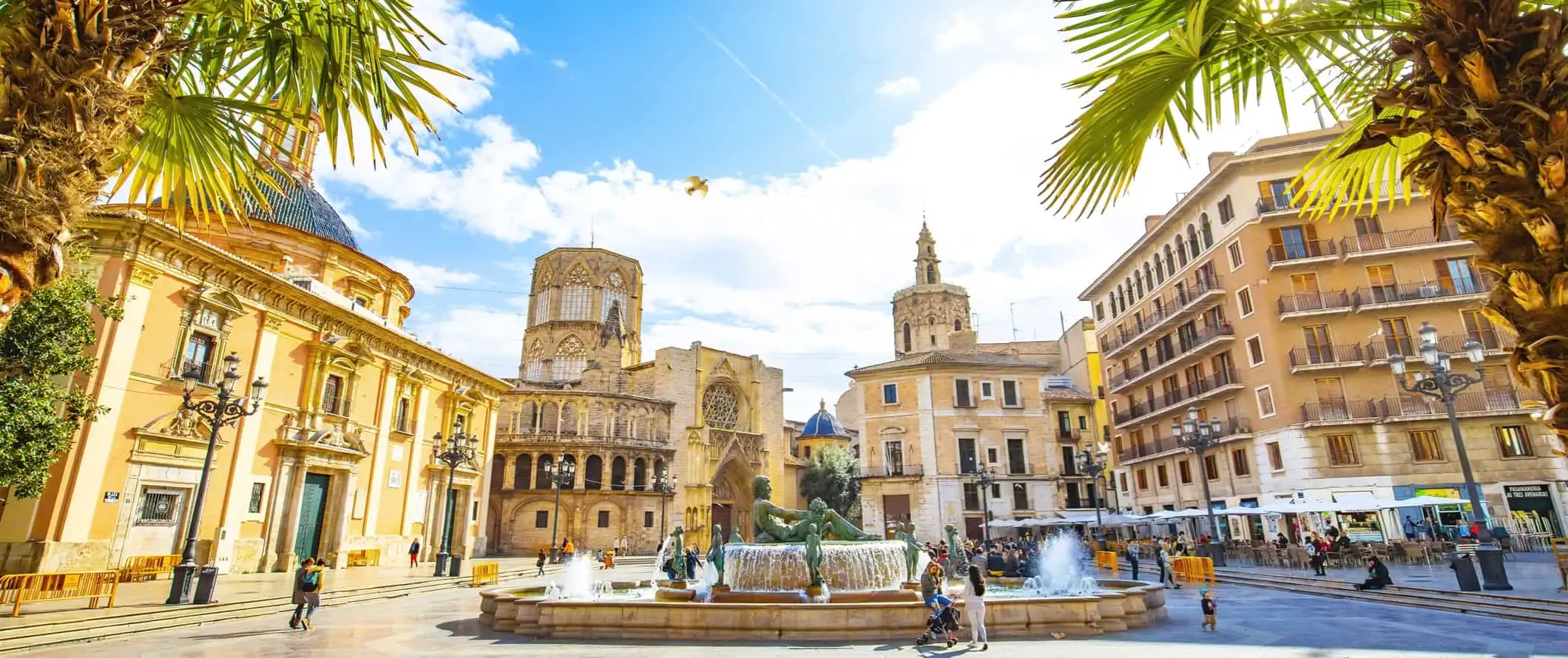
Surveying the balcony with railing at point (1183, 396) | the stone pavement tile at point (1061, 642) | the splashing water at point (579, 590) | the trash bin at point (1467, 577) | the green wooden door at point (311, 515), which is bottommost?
the stone pavement tile at point (1061, 642)

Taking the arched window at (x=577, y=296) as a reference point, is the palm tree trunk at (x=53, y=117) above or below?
below

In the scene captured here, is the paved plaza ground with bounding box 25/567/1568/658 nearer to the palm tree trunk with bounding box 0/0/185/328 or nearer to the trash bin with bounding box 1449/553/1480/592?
the trash bin with bounding box 1449/553/1480/592

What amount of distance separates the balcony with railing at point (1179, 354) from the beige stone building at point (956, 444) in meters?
3.59

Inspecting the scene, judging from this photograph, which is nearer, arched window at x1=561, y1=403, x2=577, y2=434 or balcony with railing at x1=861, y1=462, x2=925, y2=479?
balcony with railing at x1=861, y1=462, x2=925, y2=479

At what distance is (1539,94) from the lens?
6.55ft

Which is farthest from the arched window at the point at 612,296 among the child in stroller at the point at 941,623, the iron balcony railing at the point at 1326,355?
the child in stroller at the point at 941,623

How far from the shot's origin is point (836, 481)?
49.2 meters

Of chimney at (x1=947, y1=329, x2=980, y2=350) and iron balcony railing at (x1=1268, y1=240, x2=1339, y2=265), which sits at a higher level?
chimney at (x1=947, y1=329, x2=980, y2=350)

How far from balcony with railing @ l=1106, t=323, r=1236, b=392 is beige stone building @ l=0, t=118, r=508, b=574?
28.4m

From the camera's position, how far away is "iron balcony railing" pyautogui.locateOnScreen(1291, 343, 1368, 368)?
2423 cm

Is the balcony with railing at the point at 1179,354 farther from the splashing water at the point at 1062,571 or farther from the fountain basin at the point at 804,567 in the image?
the fountain basin at the point at 804,567

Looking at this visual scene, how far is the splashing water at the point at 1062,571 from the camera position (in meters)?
11.6

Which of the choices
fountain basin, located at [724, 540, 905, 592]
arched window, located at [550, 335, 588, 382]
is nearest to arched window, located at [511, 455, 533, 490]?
arched window, located at [550, 335, 588, 382]

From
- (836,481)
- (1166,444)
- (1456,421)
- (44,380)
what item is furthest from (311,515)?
(836,481)
